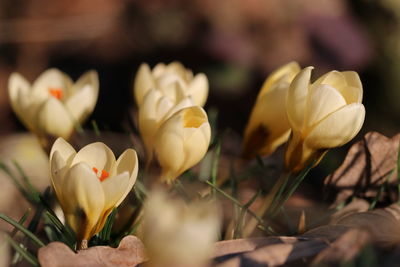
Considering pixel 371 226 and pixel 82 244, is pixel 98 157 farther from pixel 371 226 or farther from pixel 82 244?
pixel 371 226

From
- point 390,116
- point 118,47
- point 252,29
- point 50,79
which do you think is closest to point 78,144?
point 50,79

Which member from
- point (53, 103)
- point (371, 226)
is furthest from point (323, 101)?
point (53, 103)

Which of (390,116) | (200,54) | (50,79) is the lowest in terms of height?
(390,116)

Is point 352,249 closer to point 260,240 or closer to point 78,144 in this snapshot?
point 260,240

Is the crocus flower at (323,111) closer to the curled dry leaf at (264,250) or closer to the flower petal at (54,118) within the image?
the curled dry leaf at (264,250)

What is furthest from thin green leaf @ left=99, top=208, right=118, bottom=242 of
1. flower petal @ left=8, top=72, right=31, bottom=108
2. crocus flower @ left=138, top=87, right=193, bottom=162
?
flower petal @ left=8, top=72, right=31, bottom=108

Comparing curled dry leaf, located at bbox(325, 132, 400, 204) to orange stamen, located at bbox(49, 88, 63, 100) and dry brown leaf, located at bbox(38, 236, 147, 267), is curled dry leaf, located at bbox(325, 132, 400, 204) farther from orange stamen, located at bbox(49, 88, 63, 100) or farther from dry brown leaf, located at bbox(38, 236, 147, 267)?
orange stamen, located at bbox(49, 88, 63, 100)

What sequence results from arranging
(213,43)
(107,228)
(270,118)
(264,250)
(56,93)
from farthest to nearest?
(213,43) < (56,93) < (270,118) < (107,228) < (264,250)
